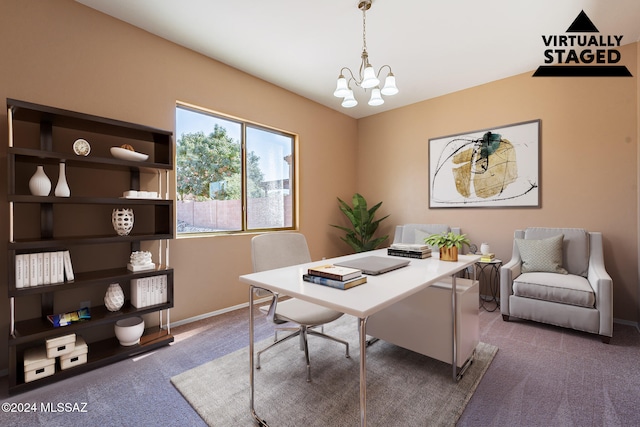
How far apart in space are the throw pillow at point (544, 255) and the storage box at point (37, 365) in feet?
13.8

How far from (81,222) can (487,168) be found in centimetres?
436

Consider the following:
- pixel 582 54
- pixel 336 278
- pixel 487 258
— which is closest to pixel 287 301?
pixel 336 278

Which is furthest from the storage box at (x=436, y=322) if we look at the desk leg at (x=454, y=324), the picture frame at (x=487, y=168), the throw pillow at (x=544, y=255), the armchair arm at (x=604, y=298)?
the picture frame at (x=487, y=168)

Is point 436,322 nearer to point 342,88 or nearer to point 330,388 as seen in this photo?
point 330,388

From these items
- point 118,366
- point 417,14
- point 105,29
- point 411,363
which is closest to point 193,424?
point 118,366

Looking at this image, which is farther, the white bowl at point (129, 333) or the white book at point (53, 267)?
the white bowl at point (129, 333)

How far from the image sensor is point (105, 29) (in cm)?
238

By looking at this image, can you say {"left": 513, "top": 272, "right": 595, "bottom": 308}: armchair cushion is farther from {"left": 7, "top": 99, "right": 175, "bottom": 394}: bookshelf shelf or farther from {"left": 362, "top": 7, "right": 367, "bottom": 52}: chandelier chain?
{"left": 7, "top": 99, "right": 175, "bottom": 394}: bookshelf shelf

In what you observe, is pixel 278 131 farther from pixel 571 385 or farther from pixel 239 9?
pixel 571 385

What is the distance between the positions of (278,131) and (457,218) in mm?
2758

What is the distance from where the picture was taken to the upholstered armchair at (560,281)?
2.41 m

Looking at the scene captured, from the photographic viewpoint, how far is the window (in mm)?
2990

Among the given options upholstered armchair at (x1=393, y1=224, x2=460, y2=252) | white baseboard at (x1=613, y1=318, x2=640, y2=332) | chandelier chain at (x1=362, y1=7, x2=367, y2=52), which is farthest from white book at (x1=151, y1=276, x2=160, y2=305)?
white baseboard at (x1=613, y1=318, x2=640, y2=332)

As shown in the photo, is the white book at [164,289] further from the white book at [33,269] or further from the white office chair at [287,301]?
the white office chair at [287,301]
